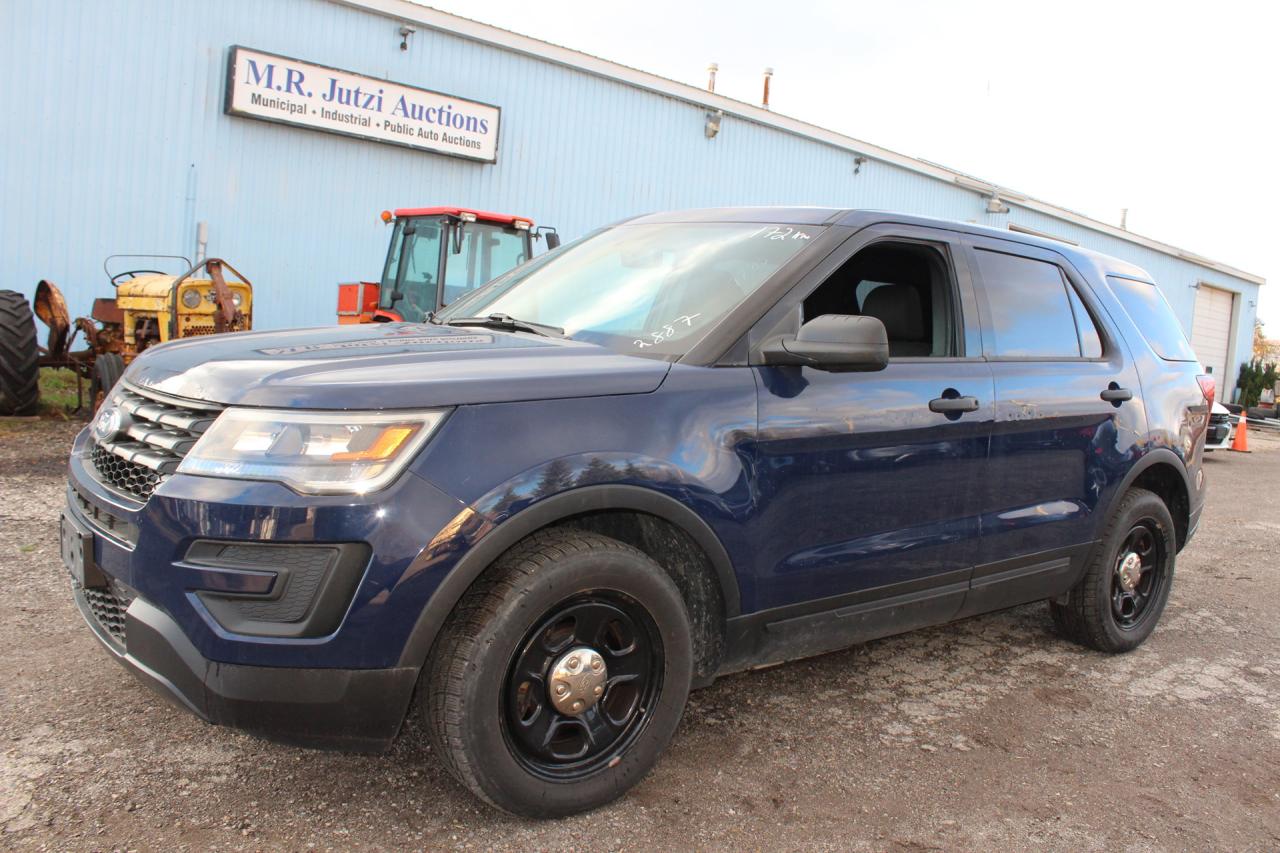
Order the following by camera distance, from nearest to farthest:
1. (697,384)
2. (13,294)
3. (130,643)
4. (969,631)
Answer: (130,643) < (697,384) < (969,631) < (13,294)

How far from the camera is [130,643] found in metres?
2.47

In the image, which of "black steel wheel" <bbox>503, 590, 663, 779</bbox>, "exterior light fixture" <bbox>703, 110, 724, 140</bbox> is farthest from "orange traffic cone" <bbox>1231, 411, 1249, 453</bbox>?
"black steel wheel" <bbox>503, 590, 663, 779</bbox>

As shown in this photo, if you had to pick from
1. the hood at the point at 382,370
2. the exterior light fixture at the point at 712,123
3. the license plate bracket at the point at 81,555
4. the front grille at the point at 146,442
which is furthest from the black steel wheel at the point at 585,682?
the exterior light fixture at the point at 712,123

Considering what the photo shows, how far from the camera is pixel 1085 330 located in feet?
14.1

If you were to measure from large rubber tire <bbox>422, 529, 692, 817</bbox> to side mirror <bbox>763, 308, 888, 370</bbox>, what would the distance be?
29.4 inches

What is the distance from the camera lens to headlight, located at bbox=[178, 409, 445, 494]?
2320 mm

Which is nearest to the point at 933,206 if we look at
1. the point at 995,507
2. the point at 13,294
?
the point at 13,294

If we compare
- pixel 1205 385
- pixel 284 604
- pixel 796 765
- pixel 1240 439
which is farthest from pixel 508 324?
pixel 1240 439

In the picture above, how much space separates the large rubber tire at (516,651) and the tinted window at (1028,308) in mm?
1927

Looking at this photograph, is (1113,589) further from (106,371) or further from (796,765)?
(106,371)

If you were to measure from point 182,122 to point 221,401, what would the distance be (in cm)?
1160

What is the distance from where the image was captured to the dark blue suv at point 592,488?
233cm

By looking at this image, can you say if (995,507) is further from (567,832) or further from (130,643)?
(130,643)

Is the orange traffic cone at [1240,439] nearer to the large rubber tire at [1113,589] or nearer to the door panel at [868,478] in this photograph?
the large rubber tire at [1113,589]
